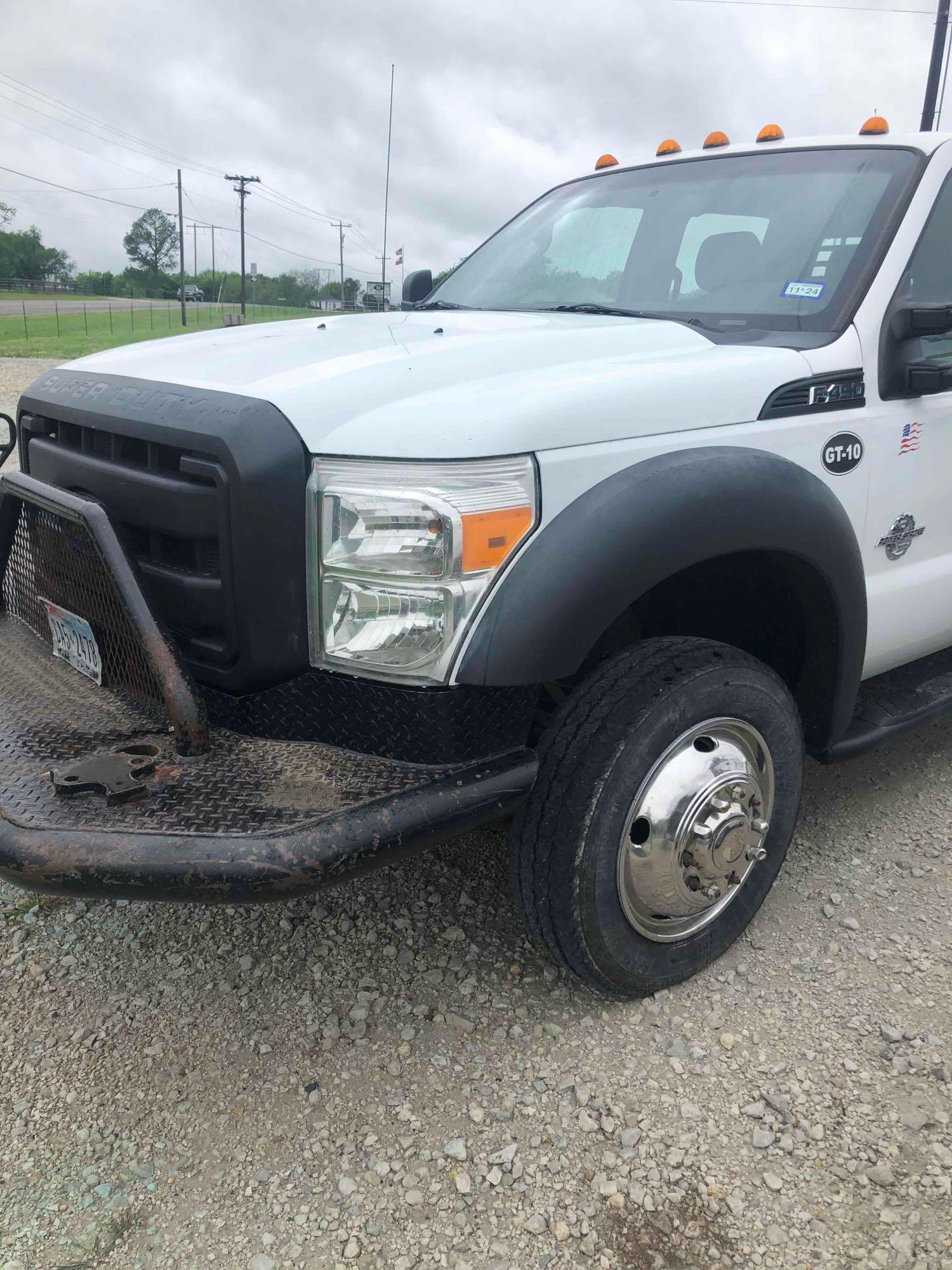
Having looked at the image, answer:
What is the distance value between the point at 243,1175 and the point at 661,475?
5.28ft

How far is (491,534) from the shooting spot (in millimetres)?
1782

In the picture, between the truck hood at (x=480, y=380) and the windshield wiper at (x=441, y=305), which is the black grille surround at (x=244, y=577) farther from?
the windshield wiper at (x=441, y=305)

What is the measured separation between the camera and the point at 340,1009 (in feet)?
7.75

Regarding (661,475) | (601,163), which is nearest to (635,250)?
(601,163)

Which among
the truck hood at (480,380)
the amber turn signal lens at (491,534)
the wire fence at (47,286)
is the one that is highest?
the wire fence at (47,286)

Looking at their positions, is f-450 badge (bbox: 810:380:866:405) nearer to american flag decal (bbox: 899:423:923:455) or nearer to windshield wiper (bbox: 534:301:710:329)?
american flag decal (bbox: 899:423:923:455)

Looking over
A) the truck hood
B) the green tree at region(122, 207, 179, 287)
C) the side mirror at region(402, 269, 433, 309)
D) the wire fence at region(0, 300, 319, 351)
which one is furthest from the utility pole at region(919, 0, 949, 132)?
the green tree at region(122, 207, 179, 287)

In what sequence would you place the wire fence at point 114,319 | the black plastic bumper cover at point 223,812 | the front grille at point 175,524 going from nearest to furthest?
the black plastic bumper cover at point 223,812
the front grille at point 175,524
the wire fence at point 114,319

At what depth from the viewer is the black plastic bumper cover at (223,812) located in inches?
64.8

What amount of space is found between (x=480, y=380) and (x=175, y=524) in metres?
0.68

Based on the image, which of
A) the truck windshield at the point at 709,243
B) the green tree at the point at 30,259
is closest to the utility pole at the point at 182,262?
the green tree at the point at 30,259

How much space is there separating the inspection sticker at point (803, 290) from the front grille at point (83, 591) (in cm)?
185

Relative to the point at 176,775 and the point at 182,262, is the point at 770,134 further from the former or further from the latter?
the point at 182,262

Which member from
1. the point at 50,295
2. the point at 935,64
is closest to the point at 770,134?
the point at 935,64
